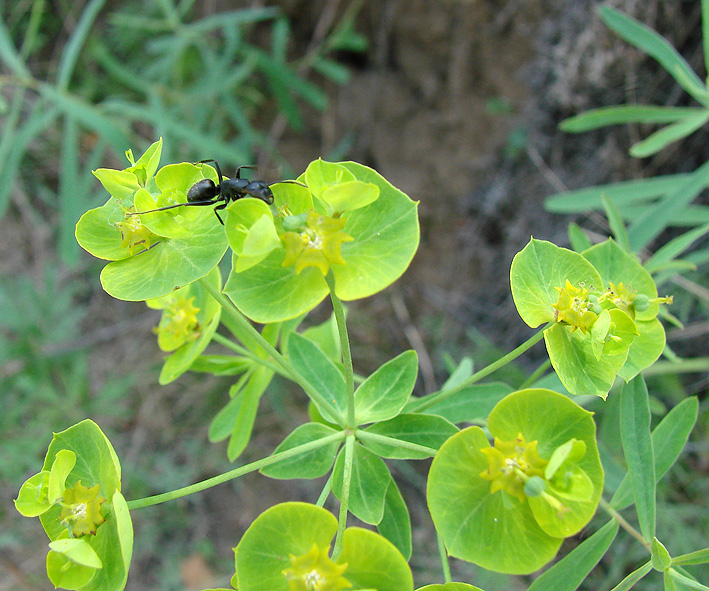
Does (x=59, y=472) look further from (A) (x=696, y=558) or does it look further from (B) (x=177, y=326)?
(A) (x=696, y=558)

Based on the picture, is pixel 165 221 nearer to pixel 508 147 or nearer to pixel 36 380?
pixel 508 147

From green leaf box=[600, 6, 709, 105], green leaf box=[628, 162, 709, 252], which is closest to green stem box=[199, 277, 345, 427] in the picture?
green leaf box=[628, 162, 709, 252]

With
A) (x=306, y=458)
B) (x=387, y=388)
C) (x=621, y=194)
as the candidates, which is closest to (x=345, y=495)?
(x=306, y=458)

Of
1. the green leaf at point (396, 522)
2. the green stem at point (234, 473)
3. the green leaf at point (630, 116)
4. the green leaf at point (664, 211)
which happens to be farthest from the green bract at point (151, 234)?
the green leaf at point (630, 116)

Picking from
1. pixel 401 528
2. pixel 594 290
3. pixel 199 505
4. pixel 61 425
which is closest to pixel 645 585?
pixel 401 528

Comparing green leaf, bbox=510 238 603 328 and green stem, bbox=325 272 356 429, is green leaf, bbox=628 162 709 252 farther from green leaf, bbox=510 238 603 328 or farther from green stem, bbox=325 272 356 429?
green stem, bbox=325 272 356 429

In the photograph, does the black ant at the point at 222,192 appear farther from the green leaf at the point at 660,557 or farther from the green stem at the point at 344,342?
the green leaf at the point at 660,557
